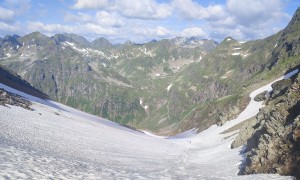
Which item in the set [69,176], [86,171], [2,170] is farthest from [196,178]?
[2,170]

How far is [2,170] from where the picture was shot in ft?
59.6

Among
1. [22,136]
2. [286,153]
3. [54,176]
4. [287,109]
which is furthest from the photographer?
[22,136]

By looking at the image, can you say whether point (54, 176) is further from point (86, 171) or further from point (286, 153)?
point (286, 153)

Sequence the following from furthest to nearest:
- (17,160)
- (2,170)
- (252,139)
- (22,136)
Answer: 1. (252,139)
2. (22,136)
3. (17,160)
4. (2,170)

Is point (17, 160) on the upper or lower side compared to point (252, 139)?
lower

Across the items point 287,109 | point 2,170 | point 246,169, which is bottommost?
point 2,170

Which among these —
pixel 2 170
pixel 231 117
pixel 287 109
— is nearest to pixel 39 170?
pixel 2 170

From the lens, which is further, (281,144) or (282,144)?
(281,144)

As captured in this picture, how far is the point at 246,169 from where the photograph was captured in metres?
28.9

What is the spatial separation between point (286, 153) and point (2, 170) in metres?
19.2

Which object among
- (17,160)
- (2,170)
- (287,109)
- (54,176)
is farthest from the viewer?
(287,109)

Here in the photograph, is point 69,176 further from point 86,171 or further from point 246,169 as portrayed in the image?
point 246,169

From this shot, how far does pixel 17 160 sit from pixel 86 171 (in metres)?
4.58

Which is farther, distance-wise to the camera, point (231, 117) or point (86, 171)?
point (231, 117)
